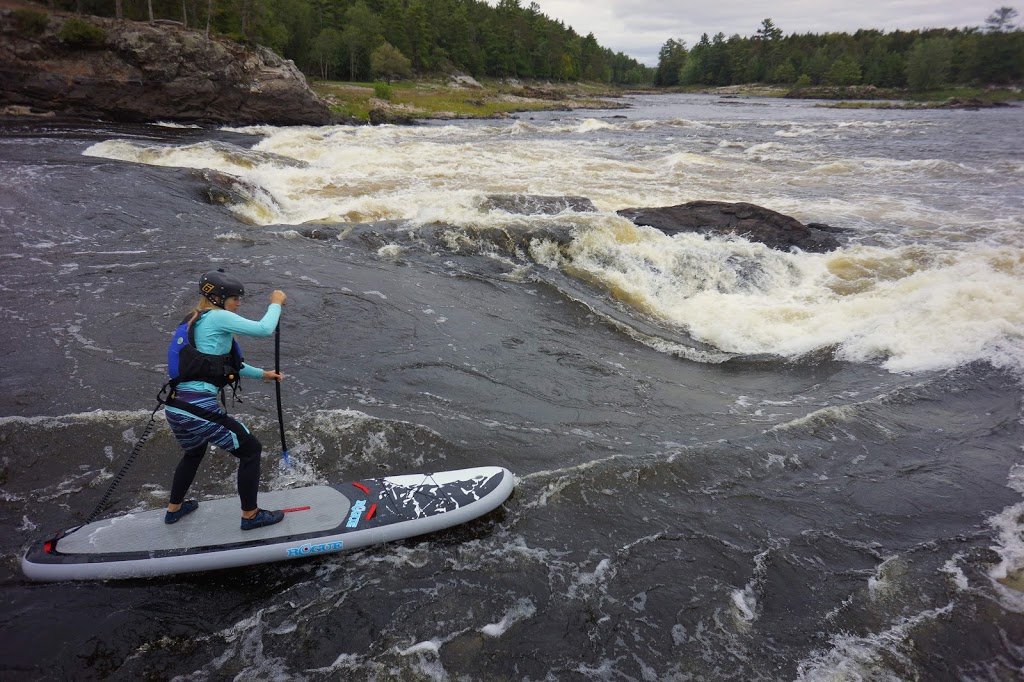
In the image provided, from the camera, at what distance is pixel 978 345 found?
9.98m

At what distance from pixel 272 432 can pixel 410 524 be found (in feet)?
8.81

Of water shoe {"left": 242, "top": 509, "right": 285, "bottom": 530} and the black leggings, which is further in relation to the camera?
water shoe {"left": 242, "top": 509, "right": 285, "bottom": 530}

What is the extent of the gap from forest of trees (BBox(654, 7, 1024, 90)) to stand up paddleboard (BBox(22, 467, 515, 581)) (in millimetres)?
123089

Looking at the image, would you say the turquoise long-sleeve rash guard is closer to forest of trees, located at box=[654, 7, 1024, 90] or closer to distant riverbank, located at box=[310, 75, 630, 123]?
distant riverbank, located at box=[310, 75, 630, 123]

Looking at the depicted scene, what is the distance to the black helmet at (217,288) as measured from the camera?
4691mm

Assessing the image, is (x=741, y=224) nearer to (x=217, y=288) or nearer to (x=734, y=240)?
(x=734, y=240)

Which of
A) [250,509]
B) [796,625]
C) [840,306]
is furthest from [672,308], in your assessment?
[250,509]

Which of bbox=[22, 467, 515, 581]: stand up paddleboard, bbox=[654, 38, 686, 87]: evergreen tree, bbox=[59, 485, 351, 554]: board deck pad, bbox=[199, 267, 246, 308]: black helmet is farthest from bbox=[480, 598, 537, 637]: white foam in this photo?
bbox=[654, 38, 686, 87]: evergreen tree

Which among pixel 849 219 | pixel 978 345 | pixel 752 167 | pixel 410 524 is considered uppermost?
pixel 752 167

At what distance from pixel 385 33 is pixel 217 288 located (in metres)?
92.7

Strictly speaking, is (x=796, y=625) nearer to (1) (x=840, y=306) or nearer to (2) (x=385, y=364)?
(2) (x=385, y=364)

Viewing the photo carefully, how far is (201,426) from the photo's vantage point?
16.1 ft

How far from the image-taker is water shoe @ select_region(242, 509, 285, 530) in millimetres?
5223

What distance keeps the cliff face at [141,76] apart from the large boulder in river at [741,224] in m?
34.9
